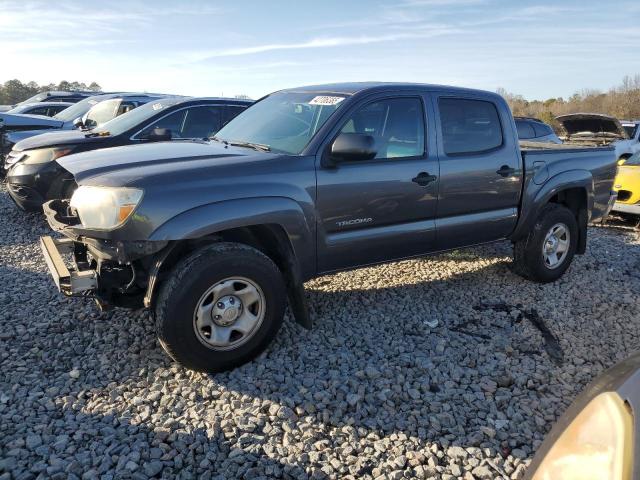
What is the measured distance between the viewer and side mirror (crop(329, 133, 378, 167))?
3447 mm

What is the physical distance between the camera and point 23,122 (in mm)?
9164

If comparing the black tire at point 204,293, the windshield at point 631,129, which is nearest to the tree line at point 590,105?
the windshield at point 631,129

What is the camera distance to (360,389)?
3170mm

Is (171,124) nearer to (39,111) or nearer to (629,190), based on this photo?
(629,190)

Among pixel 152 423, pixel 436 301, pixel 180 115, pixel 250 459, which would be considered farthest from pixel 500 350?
pixel 180 115

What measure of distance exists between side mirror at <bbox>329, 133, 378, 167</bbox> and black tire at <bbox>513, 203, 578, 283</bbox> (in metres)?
2.36

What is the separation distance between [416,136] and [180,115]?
156 inches

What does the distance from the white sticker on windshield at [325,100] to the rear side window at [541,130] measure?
9706mm

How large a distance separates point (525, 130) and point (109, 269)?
1125 centimetres

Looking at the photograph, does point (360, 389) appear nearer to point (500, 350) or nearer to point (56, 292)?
point (500, 350)

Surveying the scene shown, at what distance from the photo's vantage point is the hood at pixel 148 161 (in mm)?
3104

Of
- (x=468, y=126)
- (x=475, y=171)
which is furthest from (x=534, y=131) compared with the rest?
(x=475, y=171)

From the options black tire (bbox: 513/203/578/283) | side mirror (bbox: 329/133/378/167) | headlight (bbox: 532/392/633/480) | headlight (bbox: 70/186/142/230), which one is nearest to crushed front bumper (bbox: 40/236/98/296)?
headlight (bbox: 70/186/142/230)

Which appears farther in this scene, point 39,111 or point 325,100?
point 39,111
